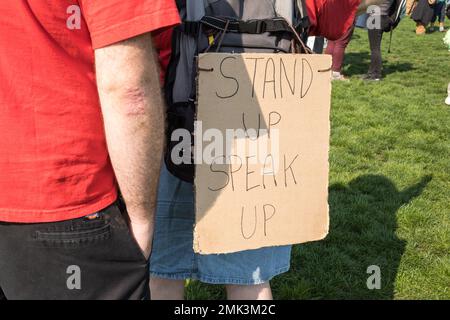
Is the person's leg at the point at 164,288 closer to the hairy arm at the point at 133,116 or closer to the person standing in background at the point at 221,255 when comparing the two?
the person standing in background at the point at 221,255

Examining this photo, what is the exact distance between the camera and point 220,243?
1.38 m

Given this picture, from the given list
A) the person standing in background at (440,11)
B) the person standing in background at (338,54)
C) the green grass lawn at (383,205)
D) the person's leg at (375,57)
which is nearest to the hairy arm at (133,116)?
the green grass lawn at (383,205)

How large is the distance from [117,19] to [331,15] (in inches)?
31.3

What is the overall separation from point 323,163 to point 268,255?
1.17 feet

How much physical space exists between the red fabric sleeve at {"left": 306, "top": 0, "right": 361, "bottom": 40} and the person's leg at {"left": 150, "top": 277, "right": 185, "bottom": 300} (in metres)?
1.02

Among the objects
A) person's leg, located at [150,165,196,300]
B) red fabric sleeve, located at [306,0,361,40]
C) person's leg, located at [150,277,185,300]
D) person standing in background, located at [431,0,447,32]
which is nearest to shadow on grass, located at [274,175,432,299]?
person's leg, located at [150,277,185,300]

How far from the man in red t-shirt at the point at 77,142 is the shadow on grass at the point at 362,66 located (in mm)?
7601

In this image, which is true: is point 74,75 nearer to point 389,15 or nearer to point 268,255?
point 268,255

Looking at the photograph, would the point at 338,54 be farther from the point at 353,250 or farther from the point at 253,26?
the point at 253,26

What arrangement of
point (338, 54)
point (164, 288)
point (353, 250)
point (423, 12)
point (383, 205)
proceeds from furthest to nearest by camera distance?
point (423, 12) < point (338, 54) < point (383, 205) < point (353, 250) < point (164, 288)

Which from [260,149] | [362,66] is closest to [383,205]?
[260,149]

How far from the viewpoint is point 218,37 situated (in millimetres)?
1296

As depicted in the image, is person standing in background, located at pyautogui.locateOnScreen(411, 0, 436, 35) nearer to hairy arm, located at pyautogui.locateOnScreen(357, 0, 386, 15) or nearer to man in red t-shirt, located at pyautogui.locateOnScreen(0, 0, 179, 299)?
hairy arm, located at pyautogui.locateOnScreen(357, 0, 386, 15)

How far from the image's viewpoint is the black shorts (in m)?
1.11
